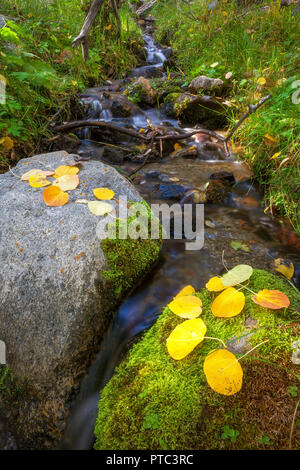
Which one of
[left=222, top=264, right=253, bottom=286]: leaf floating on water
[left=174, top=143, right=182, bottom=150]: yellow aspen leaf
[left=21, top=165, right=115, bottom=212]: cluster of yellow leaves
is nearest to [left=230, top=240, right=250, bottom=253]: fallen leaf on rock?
[left=222, top=264, right=253, bottom=286]: leaf floating on water

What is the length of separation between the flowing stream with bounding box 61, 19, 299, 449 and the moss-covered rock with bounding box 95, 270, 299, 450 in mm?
184

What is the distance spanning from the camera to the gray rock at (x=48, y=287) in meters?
1.37

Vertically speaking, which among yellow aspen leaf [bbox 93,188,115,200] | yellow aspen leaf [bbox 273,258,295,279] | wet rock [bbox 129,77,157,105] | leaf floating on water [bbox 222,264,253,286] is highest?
wet rock [bbox 129,77,157,105]

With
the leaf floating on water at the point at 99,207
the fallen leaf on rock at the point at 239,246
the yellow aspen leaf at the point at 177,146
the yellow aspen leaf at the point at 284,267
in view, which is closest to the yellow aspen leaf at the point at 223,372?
the leaf floating on water at the point at 99,207

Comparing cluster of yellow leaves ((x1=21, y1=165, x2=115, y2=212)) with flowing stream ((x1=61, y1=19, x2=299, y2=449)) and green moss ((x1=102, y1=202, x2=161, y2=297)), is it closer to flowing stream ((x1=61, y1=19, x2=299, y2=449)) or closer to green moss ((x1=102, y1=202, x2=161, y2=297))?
green moss ((x1=102, y1=202, x2=161, y2=297))

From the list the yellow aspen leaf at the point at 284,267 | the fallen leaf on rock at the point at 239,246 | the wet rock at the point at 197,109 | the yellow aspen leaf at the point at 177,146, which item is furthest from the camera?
the wet rock at the point at 197,109

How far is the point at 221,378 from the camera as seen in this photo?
102 centimetres

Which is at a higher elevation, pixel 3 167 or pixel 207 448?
pixel 3 167

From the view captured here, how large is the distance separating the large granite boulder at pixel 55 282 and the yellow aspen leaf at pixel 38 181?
0.06 meters

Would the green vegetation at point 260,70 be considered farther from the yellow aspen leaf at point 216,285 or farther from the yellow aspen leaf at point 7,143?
the yellow aspen leaf at point 7,143

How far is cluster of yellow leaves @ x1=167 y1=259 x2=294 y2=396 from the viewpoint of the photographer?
40.1 inches

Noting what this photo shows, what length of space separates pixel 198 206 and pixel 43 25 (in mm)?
5433

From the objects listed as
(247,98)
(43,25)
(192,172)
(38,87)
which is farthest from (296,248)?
(43,25)

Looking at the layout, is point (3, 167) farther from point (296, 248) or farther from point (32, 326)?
point (296, 248)
